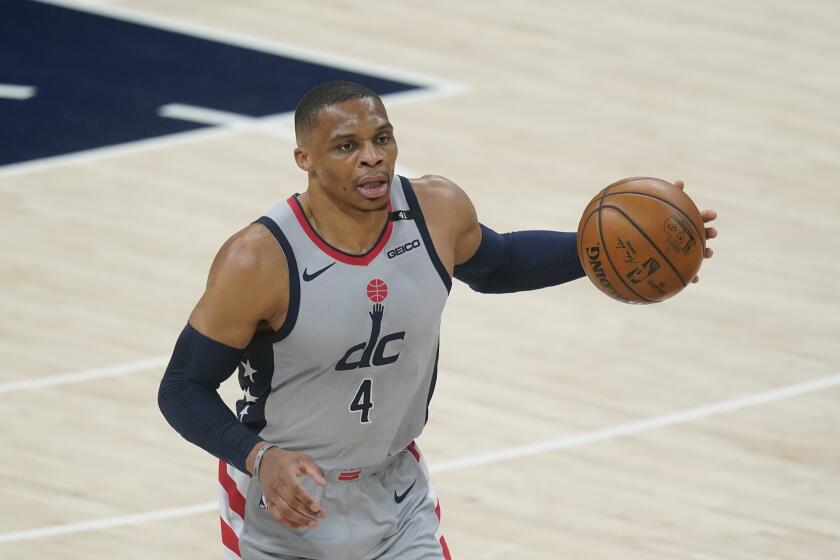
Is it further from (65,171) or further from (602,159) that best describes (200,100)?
(602,159)

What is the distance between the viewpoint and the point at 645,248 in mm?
4816

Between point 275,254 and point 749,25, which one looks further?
point 749,25

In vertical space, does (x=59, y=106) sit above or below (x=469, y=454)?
above

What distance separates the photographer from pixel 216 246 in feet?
28.6

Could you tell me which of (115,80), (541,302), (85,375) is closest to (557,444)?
(541,302)

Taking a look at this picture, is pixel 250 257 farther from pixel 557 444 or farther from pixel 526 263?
pixel 557 444

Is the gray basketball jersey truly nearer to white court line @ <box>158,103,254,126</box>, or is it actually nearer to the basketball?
the basketball

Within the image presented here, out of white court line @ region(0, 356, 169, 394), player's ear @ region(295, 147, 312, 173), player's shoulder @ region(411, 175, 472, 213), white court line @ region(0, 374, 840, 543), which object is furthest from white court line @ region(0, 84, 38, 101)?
player's ear @ region(295, 147, 312, 173)

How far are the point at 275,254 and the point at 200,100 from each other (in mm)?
6171

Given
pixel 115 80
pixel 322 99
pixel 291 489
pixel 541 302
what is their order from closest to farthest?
pixel 291 489 → pixel 322 99 → pixel 541 302 → pixel 115 80

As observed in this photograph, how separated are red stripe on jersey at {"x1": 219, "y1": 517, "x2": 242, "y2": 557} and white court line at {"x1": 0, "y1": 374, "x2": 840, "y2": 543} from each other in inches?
70.7

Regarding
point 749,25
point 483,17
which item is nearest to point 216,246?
point 483,17

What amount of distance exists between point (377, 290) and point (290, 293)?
0.81ft

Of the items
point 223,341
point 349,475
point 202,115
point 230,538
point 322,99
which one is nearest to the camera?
point 223,341
